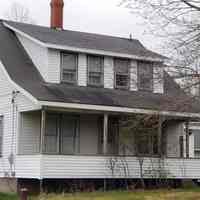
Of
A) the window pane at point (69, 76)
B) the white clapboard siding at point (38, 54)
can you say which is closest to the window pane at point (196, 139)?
the window pane at point (69, 76)

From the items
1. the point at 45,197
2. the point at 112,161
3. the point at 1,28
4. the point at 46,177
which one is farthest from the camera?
the point at 1,28

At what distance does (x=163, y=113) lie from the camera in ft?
78.7

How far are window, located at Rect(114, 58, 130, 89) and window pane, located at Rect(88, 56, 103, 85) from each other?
863mm

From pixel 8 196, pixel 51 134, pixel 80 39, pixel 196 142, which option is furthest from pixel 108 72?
pixel 196 142

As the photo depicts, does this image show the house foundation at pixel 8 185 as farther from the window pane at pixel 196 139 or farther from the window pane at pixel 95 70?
the window pane at pixel 196 139

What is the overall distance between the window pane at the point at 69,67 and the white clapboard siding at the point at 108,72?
1599 mm

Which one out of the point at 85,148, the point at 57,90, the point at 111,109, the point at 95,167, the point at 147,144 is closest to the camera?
the point at 95,167

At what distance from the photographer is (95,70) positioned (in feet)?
94.1

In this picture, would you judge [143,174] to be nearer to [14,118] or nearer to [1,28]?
[14,118]

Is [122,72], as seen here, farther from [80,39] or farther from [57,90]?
[57,90]

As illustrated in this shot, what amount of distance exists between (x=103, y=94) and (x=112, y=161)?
3293mm

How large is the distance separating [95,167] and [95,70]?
5345 mm

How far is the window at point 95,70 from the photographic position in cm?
2855

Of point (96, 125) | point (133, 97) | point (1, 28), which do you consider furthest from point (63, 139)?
point (1, 28)
